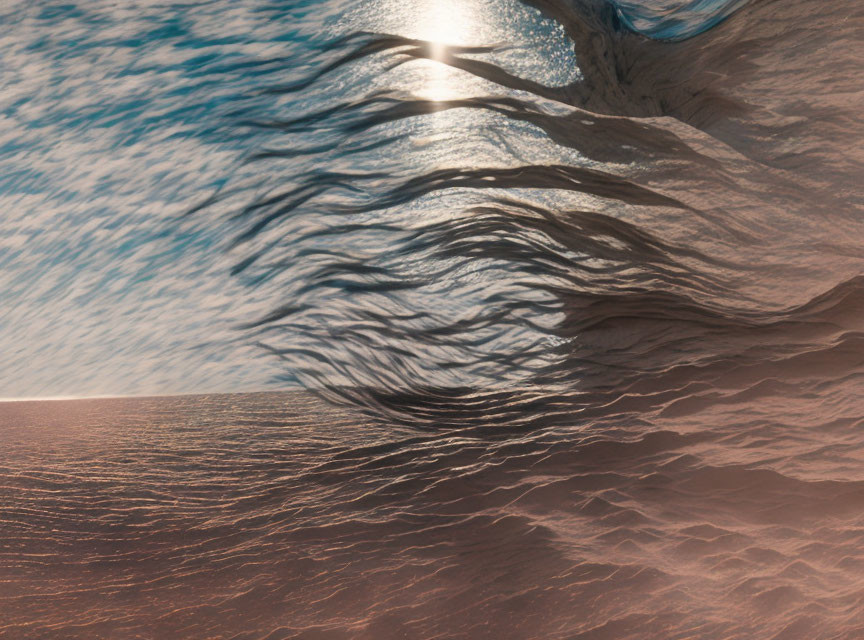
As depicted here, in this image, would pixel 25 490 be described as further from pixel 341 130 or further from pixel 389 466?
pixel 341 130

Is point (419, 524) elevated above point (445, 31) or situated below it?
below

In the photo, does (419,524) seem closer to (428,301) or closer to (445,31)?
(428,301)

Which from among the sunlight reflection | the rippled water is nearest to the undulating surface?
the rippled water

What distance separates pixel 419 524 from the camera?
62 cm

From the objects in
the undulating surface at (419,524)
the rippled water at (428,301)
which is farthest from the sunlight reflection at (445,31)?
A: the undulating surface at (419,524)

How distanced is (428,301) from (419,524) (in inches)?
8.7

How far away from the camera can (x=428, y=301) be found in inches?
28.0

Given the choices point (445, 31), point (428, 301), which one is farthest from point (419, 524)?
point (445, 31)

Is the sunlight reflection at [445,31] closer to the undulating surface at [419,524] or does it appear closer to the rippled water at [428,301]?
the rippled water at [428,301]

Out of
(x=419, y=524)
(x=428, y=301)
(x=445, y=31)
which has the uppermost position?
(x=445, y=31)

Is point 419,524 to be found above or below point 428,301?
below

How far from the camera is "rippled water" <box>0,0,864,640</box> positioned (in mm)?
605

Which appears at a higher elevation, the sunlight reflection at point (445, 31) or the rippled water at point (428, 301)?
the sunlight reflection at point (445, 31)

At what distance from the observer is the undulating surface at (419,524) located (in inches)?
21.5
